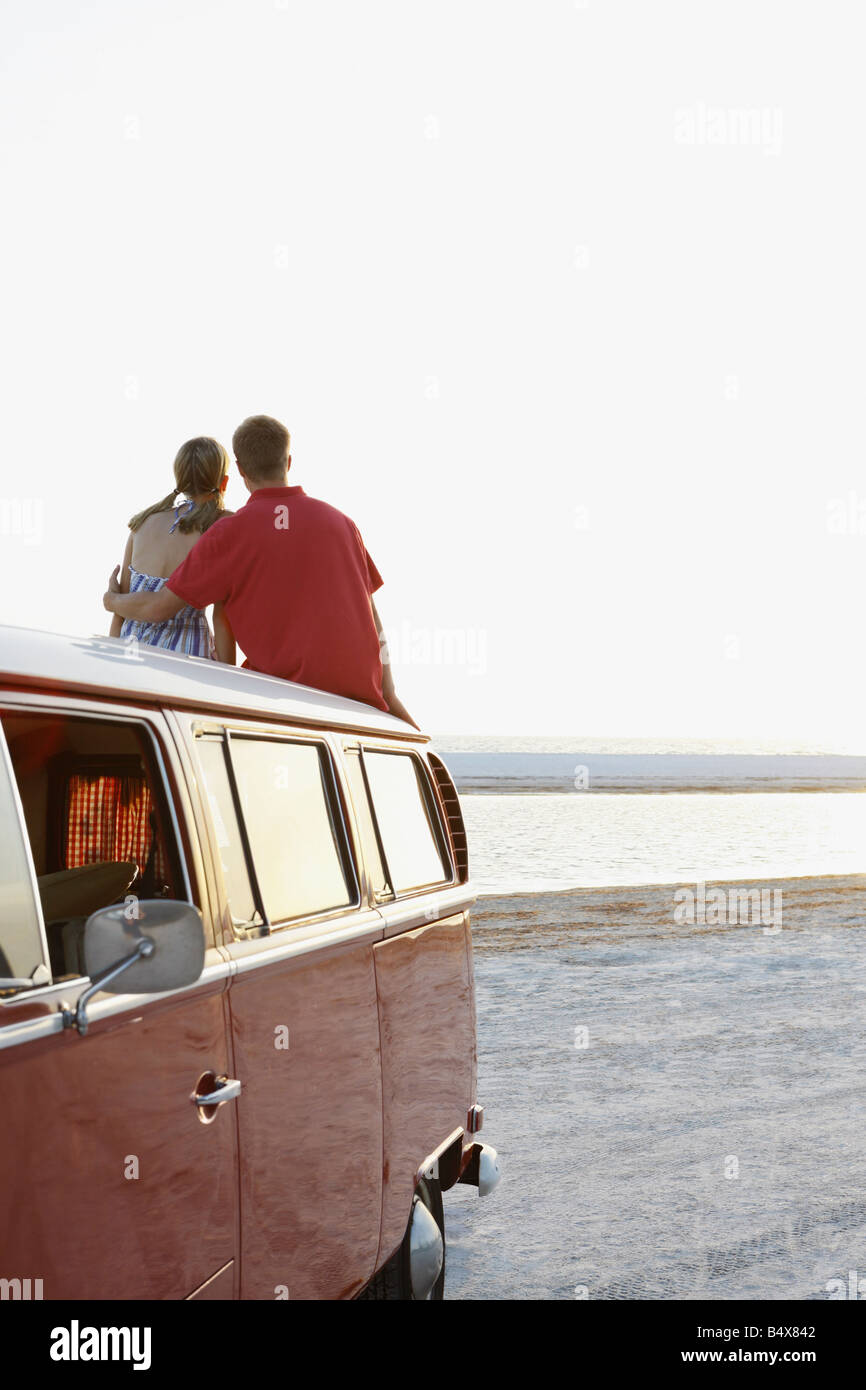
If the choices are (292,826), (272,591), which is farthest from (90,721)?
(272,591)

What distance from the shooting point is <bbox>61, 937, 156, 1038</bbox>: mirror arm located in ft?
6.86

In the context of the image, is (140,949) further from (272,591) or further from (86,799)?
(272,591)

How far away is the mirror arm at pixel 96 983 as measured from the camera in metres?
2.09

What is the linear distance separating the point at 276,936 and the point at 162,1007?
665 millimetres

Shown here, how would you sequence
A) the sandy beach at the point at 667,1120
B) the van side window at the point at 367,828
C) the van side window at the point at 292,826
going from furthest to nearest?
the sandy beach at the point at 667,1120 < the van side window at the point at 367,828 < the van side window at the point at 292,826

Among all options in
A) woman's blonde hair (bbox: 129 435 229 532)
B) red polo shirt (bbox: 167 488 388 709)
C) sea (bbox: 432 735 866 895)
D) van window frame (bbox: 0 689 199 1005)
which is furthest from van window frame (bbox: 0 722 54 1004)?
sea (bbox: 432 735 866 895)

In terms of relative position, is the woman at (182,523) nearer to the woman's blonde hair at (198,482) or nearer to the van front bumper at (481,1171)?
the woman's blonde hair at (198,482)

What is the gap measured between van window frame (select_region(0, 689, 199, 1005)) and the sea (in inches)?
552

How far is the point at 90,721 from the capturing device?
252cm

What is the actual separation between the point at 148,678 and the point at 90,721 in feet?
0.80

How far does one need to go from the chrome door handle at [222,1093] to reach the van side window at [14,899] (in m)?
0.57

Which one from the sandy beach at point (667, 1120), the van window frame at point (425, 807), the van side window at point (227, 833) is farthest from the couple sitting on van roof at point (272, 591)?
the sandy beach at point (667, 1120)

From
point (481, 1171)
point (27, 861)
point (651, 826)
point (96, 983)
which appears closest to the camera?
point (96, 983)
